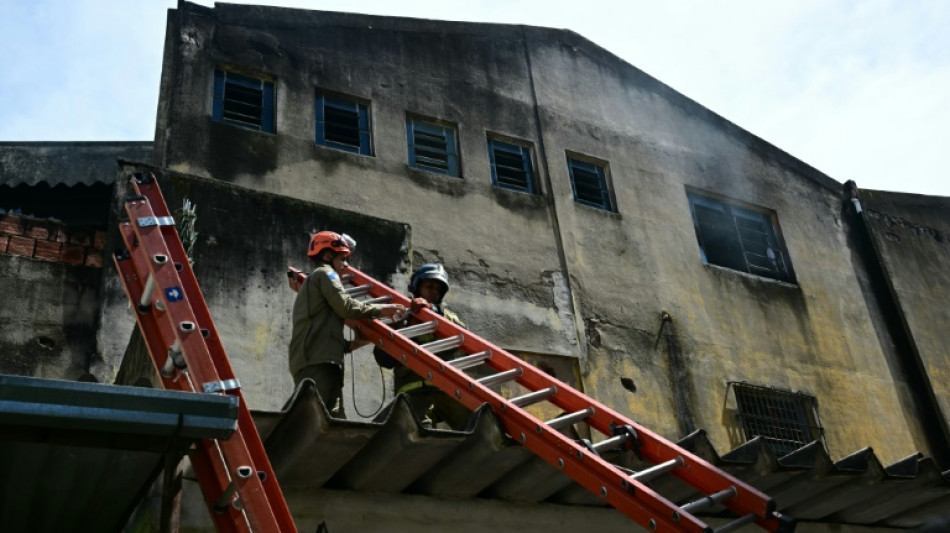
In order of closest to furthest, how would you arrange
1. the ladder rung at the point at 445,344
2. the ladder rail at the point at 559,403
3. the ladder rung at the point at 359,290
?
the ladder rail at the point at 559,403 → the ladder rung at the point at 445,344 → the ladder rung at the point at 359,290

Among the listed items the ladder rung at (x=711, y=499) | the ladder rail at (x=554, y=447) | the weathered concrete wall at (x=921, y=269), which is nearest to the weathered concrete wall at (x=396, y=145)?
the ladder rail at (x=554, y=447)

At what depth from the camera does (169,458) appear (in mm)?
3832

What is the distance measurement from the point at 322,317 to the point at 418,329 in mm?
638

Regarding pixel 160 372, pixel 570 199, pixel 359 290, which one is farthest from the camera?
pixel 570 199

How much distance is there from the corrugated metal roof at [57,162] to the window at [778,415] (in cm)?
821

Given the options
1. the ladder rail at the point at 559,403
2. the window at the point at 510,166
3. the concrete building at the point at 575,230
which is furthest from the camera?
the window at the point at 510,166

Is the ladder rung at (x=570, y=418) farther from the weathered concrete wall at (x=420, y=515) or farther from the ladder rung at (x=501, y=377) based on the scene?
the weathered concrete wall at (x=420, y=515)

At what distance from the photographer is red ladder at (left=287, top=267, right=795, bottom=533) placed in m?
4.50

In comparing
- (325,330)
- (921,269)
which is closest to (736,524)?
(325,330)

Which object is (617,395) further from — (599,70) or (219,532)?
(219,532)

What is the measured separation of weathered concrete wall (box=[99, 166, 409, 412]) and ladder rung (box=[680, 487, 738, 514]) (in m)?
3.60

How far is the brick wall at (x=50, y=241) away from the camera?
7973 mm

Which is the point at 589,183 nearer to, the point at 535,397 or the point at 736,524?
the point at 535,397

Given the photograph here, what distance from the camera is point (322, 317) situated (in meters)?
6.44
